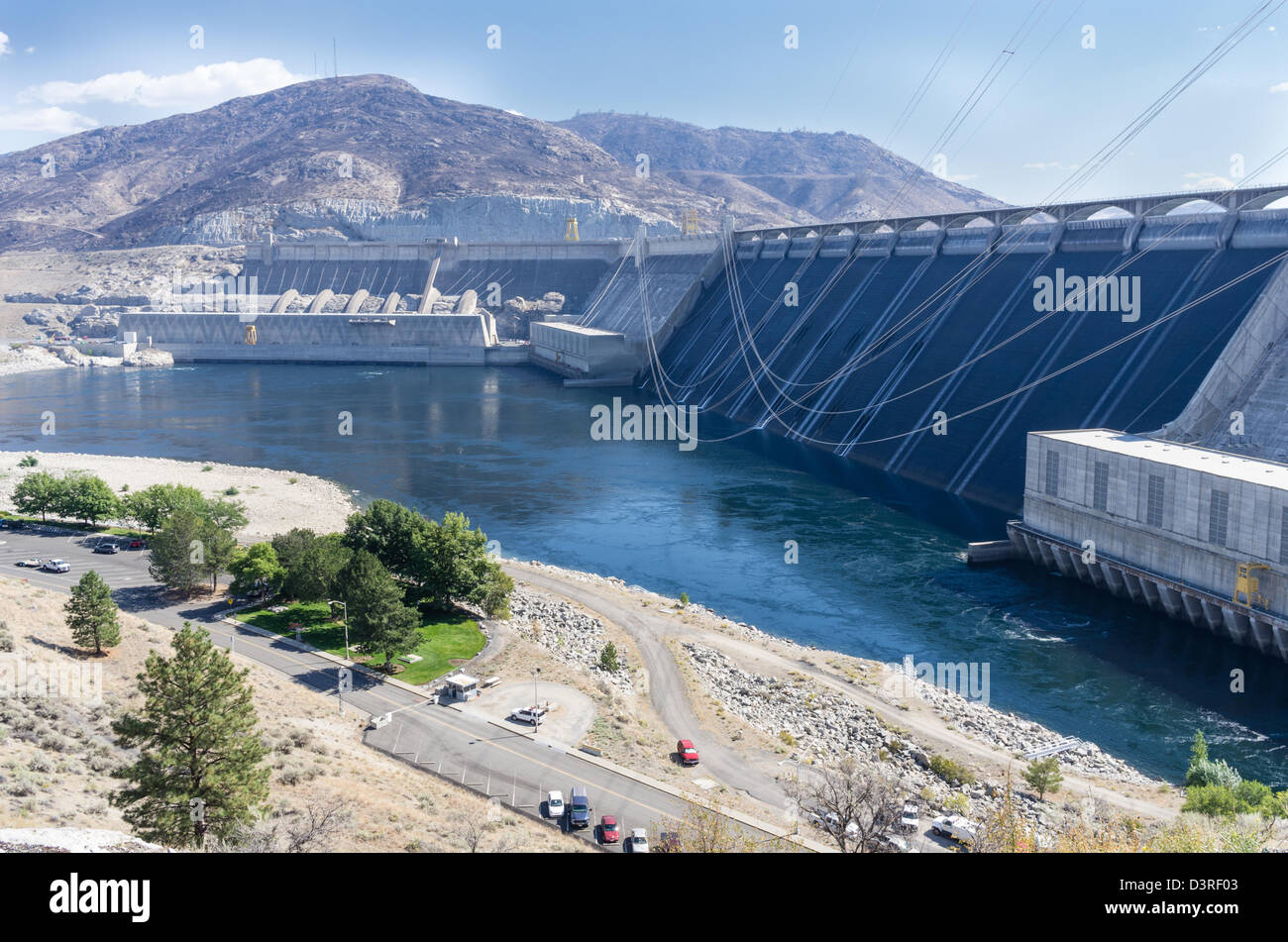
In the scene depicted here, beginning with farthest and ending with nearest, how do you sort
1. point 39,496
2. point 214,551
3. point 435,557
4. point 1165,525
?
point 39,496 < point 214,551 < point 435,557 < point 1165,525

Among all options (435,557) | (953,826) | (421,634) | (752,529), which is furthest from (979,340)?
(953,826)

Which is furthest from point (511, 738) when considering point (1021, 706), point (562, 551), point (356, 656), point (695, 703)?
point (562, 551)

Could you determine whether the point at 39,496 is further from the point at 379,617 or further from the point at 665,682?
the point at 665,682

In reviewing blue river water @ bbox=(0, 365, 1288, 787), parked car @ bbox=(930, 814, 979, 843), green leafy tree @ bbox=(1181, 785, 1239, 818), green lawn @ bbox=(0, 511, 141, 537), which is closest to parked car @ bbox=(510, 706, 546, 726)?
parked car @ bbox=(930, 814, 979, 843)

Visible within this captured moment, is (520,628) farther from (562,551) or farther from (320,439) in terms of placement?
(320,439)

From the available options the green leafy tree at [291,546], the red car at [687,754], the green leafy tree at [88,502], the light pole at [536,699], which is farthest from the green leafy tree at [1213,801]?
the green leafy tree at [88,502]

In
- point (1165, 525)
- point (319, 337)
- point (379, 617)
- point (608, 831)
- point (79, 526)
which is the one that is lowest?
point (608, 831)

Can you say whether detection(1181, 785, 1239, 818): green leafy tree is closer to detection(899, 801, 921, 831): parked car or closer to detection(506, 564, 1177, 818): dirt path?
detection(506, 564, 1177, 818): dirt path
